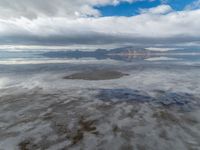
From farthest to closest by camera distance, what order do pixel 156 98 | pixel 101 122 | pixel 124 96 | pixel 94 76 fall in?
pixel 94 76, pixel 124 96, pixel 156 98, pixel 101 122

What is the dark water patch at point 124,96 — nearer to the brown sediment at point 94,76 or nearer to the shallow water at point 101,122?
the shallow water at point 101,122

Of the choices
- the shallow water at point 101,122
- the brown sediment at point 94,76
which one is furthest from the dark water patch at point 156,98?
the brown sediment at point 94,76

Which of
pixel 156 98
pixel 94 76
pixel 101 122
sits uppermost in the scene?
pixel 101 122

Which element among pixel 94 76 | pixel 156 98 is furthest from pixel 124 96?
pixel 94 76

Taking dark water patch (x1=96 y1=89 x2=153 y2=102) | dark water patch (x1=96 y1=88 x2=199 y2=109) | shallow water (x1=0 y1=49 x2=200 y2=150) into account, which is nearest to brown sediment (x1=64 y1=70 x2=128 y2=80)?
dark water patch (x1=96 y1=89 x2=153 y2=102)

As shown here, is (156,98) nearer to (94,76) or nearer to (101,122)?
(101,122)

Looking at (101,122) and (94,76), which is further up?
(101,122)

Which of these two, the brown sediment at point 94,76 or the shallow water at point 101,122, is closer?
the shallow water at point 101,122

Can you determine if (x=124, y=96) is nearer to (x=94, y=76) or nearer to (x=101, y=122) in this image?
A: (x=101, y=122)

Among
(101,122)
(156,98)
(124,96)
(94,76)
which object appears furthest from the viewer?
(94,76)

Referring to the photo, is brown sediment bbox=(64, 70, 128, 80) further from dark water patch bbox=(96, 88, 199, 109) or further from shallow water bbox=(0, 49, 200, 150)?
shallow water bbox=(0, 49, 200, 150)

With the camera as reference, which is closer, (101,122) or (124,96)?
(101,122)

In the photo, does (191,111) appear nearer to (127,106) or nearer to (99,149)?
(127,106)

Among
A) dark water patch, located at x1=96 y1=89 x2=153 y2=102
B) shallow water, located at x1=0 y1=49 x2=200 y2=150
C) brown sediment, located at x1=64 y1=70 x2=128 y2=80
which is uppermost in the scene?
shallow water, located at x1=0 y1=49 x2=200 y2=150
